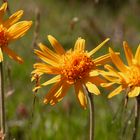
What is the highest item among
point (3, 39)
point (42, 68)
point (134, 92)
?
point (3, 39)

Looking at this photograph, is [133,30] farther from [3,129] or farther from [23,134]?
[3,129]

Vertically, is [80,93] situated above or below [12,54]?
below

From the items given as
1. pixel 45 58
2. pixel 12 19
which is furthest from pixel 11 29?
pixel 45 58

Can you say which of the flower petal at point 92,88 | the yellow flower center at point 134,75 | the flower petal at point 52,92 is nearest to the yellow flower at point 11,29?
the flower petal at point 52,92

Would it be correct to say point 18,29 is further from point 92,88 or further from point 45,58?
point 92,88

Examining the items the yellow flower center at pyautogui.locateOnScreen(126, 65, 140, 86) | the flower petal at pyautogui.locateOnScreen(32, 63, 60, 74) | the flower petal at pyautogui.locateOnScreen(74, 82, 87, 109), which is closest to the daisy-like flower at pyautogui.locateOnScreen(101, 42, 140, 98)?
the yellow flower center at pyautogui.locateOnScreen(126, 65, 140, 86)

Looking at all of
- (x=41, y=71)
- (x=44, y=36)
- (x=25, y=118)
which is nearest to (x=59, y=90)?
(x=41, y=71)
